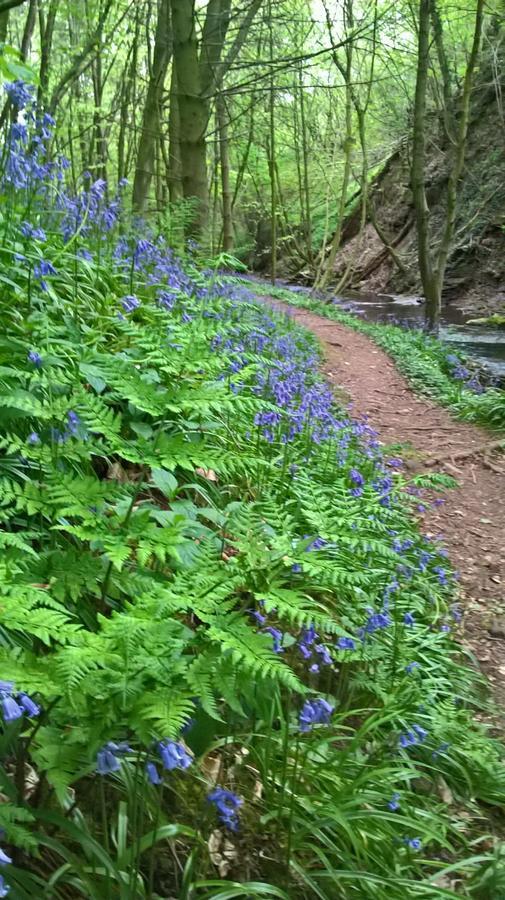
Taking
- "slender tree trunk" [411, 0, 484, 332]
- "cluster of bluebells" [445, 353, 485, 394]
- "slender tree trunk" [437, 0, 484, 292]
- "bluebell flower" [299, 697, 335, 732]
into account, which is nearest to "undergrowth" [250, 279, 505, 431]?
"cluster of bluebells" [445, 353, 485, 394]

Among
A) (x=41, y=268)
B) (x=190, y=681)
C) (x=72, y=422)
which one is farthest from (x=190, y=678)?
(x=41, y=268)

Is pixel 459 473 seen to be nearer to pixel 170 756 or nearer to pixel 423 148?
pixel 170 756

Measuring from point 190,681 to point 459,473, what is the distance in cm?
455

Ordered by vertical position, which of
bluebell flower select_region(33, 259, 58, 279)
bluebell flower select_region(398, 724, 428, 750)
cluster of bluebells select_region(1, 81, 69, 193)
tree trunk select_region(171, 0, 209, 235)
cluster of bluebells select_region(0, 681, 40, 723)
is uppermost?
tree trunk select_region(171, 0, 209, 235)

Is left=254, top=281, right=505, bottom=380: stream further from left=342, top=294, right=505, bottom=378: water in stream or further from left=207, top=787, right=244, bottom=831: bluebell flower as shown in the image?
left=207, top=787, right=244, bottom=831: bluebell flower

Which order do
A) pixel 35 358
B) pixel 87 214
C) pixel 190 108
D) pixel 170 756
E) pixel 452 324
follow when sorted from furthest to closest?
pixel 452 324 → pixel 190 108 → pixel 87 214 → pixel 35 358 → pixel 170 756

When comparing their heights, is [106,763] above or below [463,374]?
below

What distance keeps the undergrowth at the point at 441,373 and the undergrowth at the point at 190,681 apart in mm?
4293

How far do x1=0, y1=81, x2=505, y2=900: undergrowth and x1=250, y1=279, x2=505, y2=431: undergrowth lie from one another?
4.29 m

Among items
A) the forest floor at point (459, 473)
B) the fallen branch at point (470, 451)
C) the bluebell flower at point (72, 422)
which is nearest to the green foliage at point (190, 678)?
the bluebell flower at point (72, 422)

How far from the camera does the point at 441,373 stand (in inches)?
358

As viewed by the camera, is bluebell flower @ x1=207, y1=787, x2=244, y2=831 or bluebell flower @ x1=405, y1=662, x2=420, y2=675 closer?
bluebell flower @ x1=207, y1=787, x2=244, y2=831

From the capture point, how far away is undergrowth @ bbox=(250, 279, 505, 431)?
276 inches

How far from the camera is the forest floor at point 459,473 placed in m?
3.38
